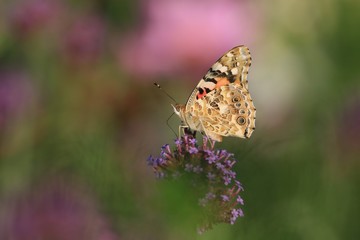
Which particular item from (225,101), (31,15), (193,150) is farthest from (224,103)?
(31,15)

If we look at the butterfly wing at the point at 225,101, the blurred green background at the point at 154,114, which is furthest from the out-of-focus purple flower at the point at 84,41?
the butterfly wing at the point at 225,101

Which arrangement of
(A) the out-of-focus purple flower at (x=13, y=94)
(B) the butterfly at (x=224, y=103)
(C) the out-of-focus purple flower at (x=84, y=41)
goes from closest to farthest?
(B) the butterfly at (x=224, y=103) < (A) the out-of-focus purple flower at (x=13, y=94) < (C) the out-of-focus purple flower at (x=84, y=41)

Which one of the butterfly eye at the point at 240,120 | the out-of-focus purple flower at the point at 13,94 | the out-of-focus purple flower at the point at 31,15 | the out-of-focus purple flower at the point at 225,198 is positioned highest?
the out-of-focus purple flower at the point at 31,15

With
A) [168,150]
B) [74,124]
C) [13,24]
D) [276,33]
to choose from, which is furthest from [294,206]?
[276,33]

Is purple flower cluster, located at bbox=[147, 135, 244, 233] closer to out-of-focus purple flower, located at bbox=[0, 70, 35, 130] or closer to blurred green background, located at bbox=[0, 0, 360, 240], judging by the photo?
blurred green background, located at bbox=[0, 0, 360, 240]

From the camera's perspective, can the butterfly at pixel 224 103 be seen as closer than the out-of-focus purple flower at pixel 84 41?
Yes

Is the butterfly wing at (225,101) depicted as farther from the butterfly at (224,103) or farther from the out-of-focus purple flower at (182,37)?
the out-of-focus purple flower at (182,37)

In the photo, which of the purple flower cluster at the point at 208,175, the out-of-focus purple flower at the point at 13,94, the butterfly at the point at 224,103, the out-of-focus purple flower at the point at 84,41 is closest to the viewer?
the purple flower cluster at the point at 208,175
